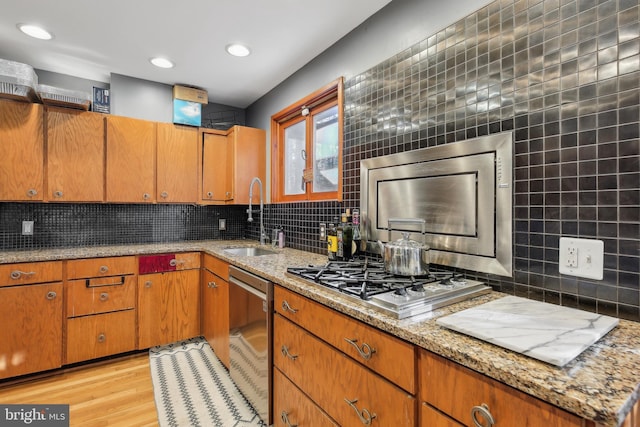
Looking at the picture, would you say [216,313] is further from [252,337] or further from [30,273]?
[30,273]

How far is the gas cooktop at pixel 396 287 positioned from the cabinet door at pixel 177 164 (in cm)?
191

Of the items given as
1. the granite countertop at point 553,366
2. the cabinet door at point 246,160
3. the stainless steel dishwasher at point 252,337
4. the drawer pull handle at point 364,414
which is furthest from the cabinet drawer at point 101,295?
the drawer pull handle at point 364,414

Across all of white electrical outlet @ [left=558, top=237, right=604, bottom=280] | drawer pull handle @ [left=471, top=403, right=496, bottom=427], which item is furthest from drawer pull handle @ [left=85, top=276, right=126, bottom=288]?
white electrical outlet @ [left=558, top=237, right=604, bottom=280]

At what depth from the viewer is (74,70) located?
2.67 metres

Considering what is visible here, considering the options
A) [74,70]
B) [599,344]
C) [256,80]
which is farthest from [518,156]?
[74,70]

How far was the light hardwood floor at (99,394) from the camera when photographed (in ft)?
5.88

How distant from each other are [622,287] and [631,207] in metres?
0.25

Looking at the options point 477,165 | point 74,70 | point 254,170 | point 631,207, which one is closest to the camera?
point 631,207

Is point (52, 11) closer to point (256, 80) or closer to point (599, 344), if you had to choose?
point (256, 80)

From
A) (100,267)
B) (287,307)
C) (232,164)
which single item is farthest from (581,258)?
(100,267)

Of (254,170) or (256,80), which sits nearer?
(256,80)

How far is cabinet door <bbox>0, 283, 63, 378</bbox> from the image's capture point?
209cm

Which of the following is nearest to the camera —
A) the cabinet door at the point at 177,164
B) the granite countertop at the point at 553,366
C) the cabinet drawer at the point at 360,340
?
the granite countertop at the point at 553,366

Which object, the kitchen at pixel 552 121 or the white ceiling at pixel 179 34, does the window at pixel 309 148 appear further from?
the kitchen at pixel 552 121
